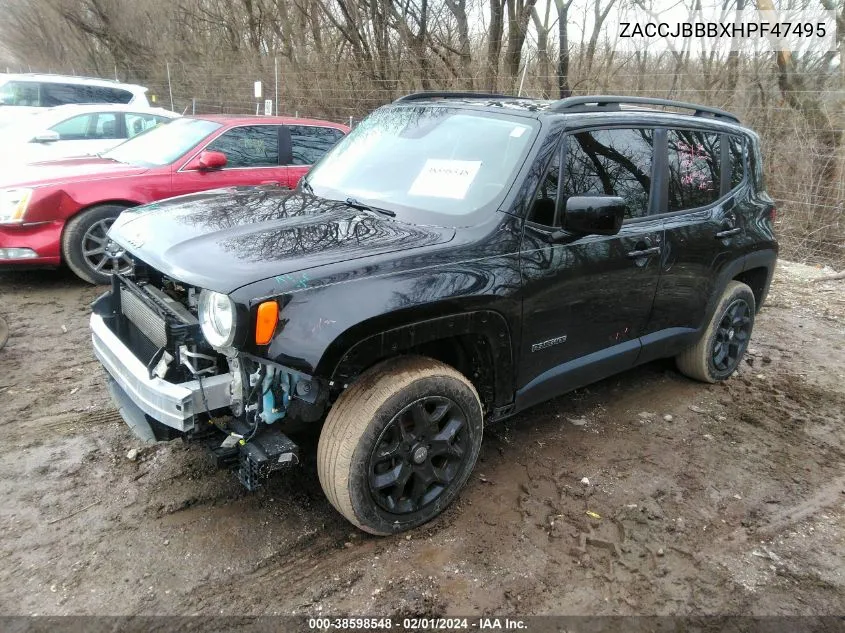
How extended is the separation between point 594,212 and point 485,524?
61.7 inches

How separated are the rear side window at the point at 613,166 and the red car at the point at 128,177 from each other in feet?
8.18

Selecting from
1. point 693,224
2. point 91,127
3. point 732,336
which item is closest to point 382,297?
point 693,224

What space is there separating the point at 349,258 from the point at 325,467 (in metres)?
0.89

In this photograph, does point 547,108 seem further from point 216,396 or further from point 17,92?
point 17,92

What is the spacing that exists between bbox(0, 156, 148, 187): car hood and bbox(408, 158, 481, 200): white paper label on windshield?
4073 mm

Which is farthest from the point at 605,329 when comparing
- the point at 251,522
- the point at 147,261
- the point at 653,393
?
the point at 147,261

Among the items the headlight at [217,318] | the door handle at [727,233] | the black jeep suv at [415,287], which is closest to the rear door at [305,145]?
the black jeep suv at [415,287]

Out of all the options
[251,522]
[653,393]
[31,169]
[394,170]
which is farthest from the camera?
[31,169]

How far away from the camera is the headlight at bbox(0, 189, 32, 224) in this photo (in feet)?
18.3

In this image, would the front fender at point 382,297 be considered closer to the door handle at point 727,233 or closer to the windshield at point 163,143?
the door handle at point 727,233

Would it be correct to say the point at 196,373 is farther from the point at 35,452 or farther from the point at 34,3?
the point at 34,3

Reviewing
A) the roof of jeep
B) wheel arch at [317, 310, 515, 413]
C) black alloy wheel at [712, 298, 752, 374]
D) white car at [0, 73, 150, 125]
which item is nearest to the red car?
the roof of jeep

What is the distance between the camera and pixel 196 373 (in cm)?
256

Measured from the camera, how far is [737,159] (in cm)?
438
